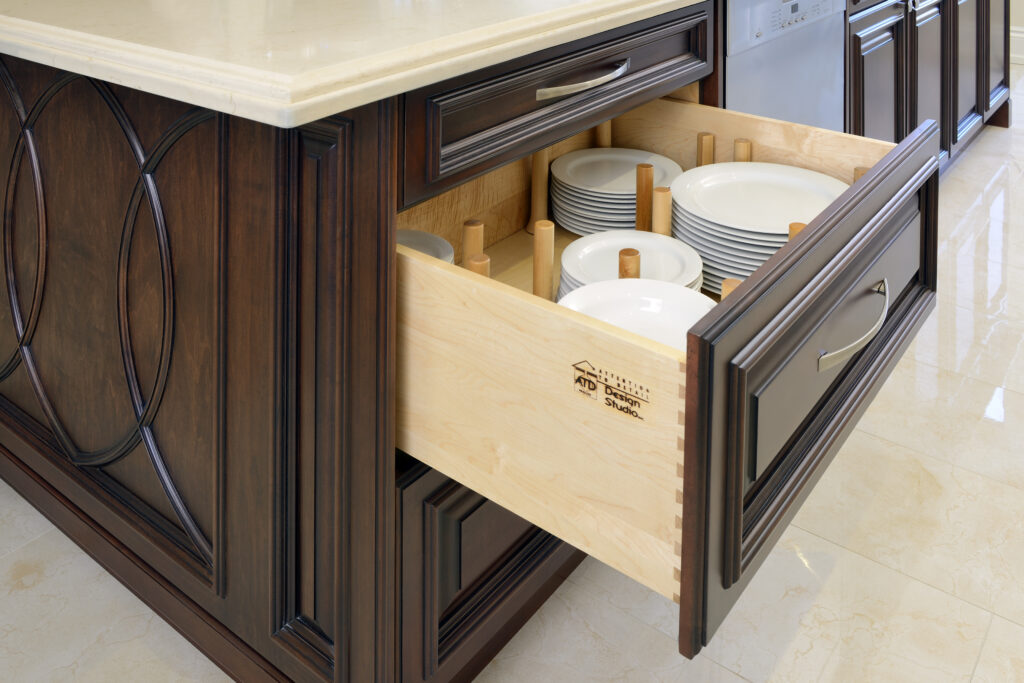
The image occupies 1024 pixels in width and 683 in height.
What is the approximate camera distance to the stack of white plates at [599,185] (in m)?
1.27

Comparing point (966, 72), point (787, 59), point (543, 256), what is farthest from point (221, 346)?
point (966, 72)

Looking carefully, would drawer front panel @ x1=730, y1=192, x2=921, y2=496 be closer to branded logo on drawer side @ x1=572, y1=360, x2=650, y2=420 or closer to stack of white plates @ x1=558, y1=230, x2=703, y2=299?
branded logo on drawer side @ x1=572, y1=360, x2=650, y2=420

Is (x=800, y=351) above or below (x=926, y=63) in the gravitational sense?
below

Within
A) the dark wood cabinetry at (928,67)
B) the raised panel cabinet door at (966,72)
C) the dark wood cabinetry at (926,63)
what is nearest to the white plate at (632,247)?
the dark wood cabinetry at (928,67)

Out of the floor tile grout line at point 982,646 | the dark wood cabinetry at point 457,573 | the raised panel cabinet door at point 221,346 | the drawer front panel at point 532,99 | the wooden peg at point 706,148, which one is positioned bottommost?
the floor tile grout line at point 982,646

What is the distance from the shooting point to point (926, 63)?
2420 millimetres

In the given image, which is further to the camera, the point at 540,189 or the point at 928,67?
the point at 928,67

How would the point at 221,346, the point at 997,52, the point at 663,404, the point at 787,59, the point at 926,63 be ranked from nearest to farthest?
the point at 663,404 → the point at 221,346 → the point at 787,59 → the point at 926,63 → the point at 997,52

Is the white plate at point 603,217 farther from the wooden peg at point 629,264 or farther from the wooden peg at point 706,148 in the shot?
the wooden peg at point 629,264

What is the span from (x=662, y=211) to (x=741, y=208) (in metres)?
0.10

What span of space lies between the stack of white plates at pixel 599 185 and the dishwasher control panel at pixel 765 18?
8.5 inches

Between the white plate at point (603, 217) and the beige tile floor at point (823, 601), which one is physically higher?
the white plate at point (603, 217)

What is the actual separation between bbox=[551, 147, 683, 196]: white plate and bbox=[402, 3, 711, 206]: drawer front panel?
14cm

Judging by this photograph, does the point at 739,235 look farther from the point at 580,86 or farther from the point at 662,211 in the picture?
the point at 580,86
